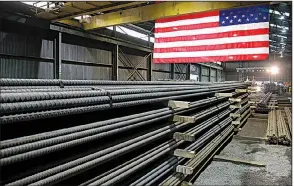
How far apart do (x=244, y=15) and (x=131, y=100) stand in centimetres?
428

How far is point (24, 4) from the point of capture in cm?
579

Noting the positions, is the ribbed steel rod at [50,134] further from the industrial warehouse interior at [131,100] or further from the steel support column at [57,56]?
the steel support column at [57,56]

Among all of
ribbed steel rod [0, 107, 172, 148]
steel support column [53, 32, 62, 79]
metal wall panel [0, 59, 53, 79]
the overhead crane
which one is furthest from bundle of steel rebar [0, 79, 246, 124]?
steel support column [53, 32, 62, 79]

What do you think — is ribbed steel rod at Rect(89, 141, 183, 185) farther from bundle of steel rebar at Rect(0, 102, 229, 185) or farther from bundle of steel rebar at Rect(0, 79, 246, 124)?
bundle of steel rebar at Rect(0, 79, 246, 124)

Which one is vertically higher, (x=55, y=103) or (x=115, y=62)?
(x=115, y=62)

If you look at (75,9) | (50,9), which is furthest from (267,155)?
(50,9)

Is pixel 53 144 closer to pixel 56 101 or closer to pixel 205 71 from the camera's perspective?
pixel 56 101

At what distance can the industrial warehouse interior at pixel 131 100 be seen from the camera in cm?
135

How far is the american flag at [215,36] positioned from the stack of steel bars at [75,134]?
3.39 meters

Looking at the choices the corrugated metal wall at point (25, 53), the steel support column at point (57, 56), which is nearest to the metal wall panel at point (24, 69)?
the corrugated metal wall at point (25, 53)

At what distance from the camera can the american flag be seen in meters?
5.12

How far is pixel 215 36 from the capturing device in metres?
5.50

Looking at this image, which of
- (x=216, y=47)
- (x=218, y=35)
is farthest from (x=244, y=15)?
(x=216, y=47)

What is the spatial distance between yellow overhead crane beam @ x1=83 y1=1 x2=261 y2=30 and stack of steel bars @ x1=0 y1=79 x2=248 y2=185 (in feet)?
11.2
